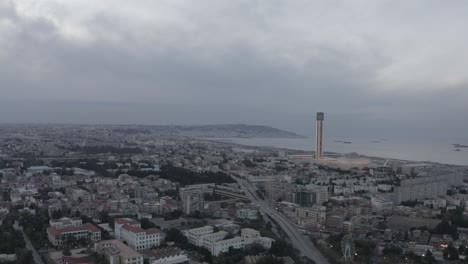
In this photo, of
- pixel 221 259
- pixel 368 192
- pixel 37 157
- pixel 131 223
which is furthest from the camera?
pixel 37 157

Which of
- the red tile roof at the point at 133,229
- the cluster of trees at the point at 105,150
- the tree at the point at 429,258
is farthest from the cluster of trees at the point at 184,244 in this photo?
the cluster of trees at the point at 105,150

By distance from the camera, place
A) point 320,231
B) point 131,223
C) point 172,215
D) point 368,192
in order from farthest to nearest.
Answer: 1. point 368,192
2. point 172,215
3. point 320,231
4. point 131,223

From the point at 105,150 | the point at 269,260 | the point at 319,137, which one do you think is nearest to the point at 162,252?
the point at 269,260

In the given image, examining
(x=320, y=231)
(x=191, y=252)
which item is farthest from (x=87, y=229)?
(x=320, y=231)

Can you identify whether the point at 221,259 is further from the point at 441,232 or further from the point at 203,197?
the point at 203,197

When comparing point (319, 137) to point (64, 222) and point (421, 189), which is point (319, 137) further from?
point (64, 222)

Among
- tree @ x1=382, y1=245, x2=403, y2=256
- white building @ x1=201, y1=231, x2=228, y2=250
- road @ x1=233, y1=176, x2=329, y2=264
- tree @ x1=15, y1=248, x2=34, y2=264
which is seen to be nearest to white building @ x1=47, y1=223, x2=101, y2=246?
tree @ x1=15, y1=248, x2=34, y2=264

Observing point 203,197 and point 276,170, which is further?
point 276,170

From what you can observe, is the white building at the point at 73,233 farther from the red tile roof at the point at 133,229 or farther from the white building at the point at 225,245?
the white building at the point at 225,245
